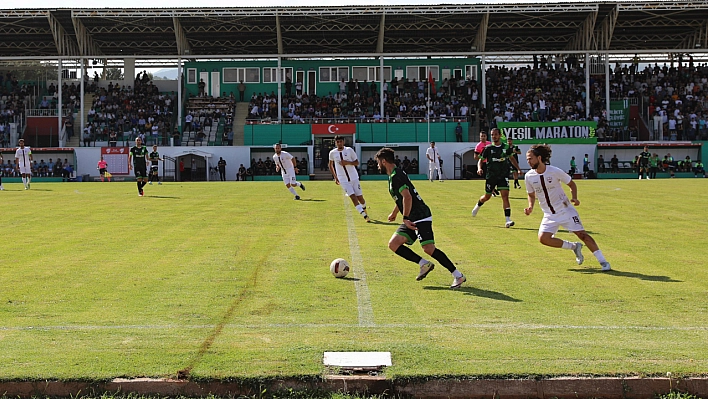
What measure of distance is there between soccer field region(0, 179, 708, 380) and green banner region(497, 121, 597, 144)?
129 ft

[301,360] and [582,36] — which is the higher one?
[582,36]

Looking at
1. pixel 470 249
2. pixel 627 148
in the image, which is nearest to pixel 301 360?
pixel 470 249

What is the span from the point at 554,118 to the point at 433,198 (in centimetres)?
3438

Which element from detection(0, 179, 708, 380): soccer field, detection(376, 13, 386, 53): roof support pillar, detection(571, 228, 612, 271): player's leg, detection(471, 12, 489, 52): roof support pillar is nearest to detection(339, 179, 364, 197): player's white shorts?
detection(0, 179, 708, 380): soccer field

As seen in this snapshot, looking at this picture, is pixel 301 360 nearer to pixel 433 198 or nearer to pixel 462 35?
pixel 433 198

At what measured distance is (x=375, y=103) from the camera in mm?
61094

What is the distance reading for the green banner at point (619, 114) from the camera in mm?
59562

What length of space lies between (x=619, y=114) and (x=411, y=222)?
55053 mm

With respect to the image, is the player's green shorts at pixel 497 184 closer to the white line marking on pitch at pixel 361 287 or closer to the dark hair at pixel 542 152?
the white line marking on pitch at pixel 361 287

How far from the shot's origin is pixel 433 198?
25500mm

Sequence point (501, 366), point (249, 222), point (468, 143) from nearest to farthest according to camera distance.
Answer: point (501, 366), point (249, 222), point (468, 143)

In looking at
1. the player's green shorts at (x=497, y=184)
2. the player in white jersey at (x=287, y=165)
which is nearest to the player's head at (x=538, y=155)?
the player's green shorts at (x=497, y=184)

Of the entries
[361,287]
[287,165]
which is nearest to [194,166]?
[287,165]

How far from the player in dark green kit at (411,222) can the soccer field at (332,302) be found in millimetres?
282
